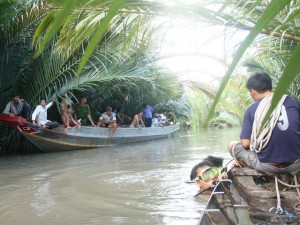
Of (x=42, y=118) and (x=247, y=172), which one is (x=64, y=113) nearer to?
(x=42, y=118)

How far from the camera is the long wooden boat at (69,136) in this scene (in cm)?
983

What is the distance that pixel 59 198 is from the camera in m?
4.94

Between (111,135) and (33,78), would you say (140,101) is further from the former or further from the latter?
(33,78)

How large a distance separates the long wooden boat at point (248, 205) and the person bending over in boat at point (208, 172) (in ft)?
2.86

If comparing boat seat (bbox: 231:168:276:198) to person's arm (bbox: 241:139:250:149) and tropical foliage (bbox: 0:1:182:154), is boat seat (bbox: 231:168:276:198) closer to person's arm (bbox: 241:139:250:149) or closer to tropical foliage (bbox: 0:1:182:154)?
person's arm (bbox: 241:139:250:149)

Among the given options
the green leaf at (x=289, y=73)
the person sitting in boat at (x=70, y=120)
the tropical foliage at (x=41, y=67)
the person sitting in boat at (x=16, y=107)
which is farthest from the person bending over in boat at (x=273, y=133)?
the person sitting in boat at (x=70, y=120)

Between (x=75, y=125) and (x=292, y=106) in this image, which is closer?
(x=292, y=106)

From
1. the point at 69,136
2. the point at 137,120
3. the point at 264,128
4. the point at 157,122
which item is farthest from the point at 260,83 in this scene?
the point at 157,122

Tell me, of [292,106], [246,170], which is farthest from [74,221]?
[292,106]

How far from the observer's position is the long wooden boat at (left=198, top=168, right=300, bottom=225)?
8.68ft

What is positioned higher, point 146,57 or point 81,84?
point 146,57

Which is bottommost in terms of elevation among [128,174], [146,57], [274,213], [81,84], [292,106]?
[128,174]

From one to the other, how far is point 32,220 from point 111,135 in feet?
29.8

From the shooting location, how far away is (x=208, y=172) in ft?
14.8
